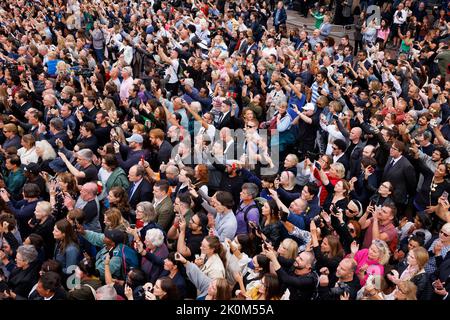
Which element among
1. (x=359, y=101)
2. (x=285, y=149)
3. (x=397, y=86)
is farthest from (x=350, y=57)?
(x=285, y=149)

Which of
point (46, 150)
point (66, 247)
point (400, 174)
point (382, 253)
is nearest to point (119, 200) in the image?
point (66, 247)

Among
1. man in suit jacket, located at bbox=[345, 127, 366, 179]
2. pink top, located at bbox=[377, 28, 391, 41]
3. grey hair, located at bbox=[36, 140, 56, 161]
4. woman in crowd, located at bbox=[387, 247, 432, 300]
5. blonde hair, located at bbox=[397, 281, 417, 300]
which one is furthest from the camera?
pink top, located at bbox=[377, 28, 391, 41]

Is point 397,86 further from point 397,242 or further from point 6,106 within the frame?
point 6,106

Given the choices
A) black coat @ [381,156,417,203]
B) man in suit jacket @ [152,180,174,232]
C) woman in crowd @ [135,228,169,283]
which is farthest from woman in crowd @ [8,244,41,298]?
black coat @ [381,156,417,203]

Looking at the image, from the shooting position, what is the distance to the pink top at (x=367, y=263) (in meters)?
4.58

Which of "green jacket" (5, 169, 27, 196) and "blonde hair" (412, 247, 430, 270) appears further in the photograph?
"green jacket" (5, 169, 27, 196)

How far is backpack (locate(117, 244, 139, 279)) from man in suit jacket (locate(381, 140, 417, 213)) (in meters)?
3.03

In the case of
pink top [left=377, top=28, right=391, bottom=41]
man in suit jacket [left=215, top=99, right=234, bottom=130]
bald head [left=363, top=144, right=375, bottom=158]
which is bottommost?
pink top [left=377, top=28, right=391, bottom=41]

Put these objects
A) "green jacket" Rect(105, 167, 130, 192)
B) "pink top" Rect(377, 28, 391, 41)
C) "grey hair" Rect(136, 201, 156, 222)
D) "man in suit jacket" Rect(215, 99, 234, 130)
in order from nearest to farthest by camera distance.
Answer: "grey hair" Rect(136, 201, 156, 222) → "green jacket" Rect(105, 167, 130, 192) → "man in suit jacket" Rect(215, 99, 234, 130) → "pink top" Rect(377, 28, 391, 41)

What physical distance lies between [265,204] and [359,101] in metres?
3.63

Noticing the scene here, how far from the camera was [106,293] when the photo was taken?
424 centimetres

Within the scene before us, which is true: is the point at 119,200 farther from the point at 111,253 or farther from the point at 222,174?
the point at 222,174

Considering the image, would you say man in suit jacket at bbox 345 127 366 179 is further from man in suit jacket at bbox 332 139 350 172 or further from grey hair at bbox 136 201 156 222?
grey hair at bbox 136 201 156 222

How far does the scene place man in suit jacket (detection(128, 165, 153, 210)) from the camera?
5.95 meters
